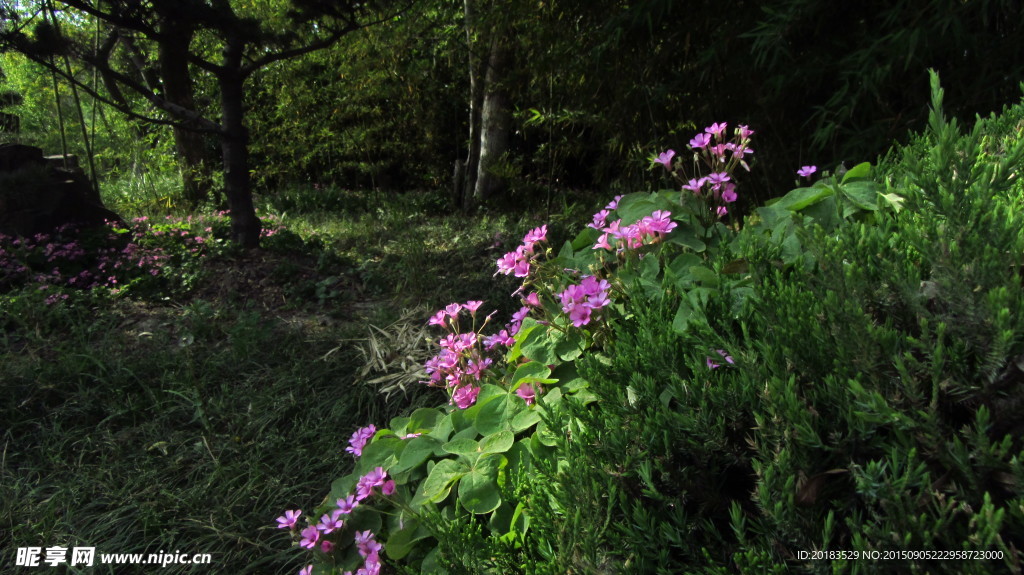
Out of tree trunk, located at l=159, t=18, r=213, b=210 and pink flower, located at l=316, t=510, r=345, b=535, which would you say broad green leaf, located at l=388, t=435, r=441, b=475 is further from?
tree trunk, located at l=159, t=18, r=213, b=210

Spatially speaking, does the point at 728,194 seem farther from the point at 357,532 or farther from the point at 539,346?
the point at 357,532

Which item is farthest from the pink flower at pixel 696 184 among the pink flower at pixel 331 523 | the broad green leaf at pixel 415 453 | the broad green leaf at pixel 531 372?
the pink flower at pixel 331 523

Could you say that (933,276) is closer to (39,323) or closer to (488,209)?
(39,323)

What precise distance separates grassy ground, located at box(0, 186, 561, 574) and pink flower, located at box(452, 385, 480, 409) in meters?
0.84

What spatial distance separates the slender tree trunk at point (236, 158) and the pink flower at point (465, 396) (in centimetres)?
341

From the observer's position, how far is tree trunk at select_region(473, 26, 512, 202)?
5.80 metres

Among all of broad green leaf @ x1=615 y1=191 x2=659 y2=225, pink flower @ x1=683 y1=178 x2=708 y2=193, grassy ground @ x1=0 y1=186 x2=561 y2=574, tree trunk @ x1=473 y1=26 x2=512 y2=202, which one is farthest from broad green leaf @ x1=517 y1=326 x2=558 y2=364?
tree trunk @ x1=473 y1=26 x2=512 y2=202

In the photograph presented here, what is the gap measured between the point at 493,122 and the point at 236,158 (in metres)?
2.61

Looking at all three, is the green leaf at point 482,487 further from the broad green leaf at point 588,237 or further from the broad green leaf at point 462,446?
the broad green leaf at point 588,237

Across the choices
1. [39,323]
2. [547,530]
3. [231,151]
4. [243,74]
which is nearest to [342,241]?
[231,151]

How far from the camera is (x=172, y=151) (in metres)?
9.51

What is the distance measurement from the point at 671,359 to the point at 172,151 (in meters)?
10.4

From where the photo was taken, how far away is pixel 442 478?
114 centimetres

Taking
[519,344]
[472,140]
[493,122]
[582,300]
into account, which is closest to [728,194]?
[582,300]
